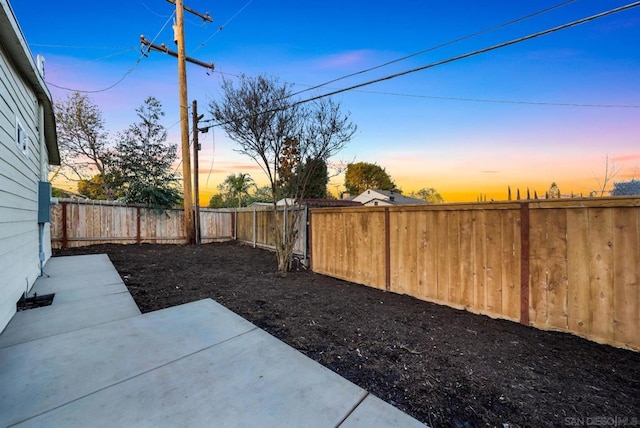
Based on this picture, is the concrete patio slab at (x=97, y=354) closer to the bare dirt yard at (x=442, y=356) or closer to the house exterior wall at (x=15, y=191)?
the bare dirt yard at (x=442, y=356)

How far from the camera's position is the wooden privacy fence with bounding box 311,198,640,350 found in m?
2.37

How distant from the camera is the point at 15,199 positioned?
3262mm

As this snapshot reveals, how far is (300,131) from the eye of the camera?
5895 mm

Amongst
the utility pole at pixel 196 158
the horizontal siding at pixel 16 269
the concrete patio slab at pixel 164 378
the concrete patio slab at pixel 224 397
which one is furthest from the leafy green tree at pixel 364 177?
the concrete patio slab at pixel 224 397

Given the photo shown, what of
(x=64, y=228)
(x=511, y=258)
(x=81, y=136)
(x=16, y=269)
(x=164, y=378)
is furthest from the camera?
(x=81, y=136)

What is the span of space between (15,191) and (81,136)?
11.6 metres

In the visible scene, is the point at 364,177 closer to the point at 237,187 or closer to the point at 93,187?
the point at 237,187

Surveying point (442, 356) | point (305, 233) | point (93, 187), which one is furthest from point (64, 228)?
point (442, 356)

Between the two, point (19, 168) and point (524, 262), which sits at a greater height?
point (19, 168)

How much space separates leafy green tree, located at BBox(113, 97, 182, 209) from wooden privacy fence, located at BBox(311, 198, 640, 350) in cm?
972

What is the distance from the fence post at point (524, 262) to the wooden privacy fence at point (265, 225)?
4104mm

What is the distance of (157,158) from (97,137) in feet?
10.2

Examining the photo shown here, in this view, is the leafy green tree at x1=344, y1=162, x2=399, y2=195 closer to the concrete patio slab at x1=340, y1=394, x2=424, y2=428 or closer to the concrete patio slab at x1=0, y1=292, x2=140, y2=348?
the concrete patio slab at x1=0, y1=292, x2=140, y2=348

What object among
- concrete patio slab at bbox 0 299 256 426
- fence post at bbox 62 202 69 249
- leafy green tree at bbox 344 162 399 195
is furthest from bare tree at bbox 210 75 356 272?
leafy green tree at bbox 344 162 399 195
